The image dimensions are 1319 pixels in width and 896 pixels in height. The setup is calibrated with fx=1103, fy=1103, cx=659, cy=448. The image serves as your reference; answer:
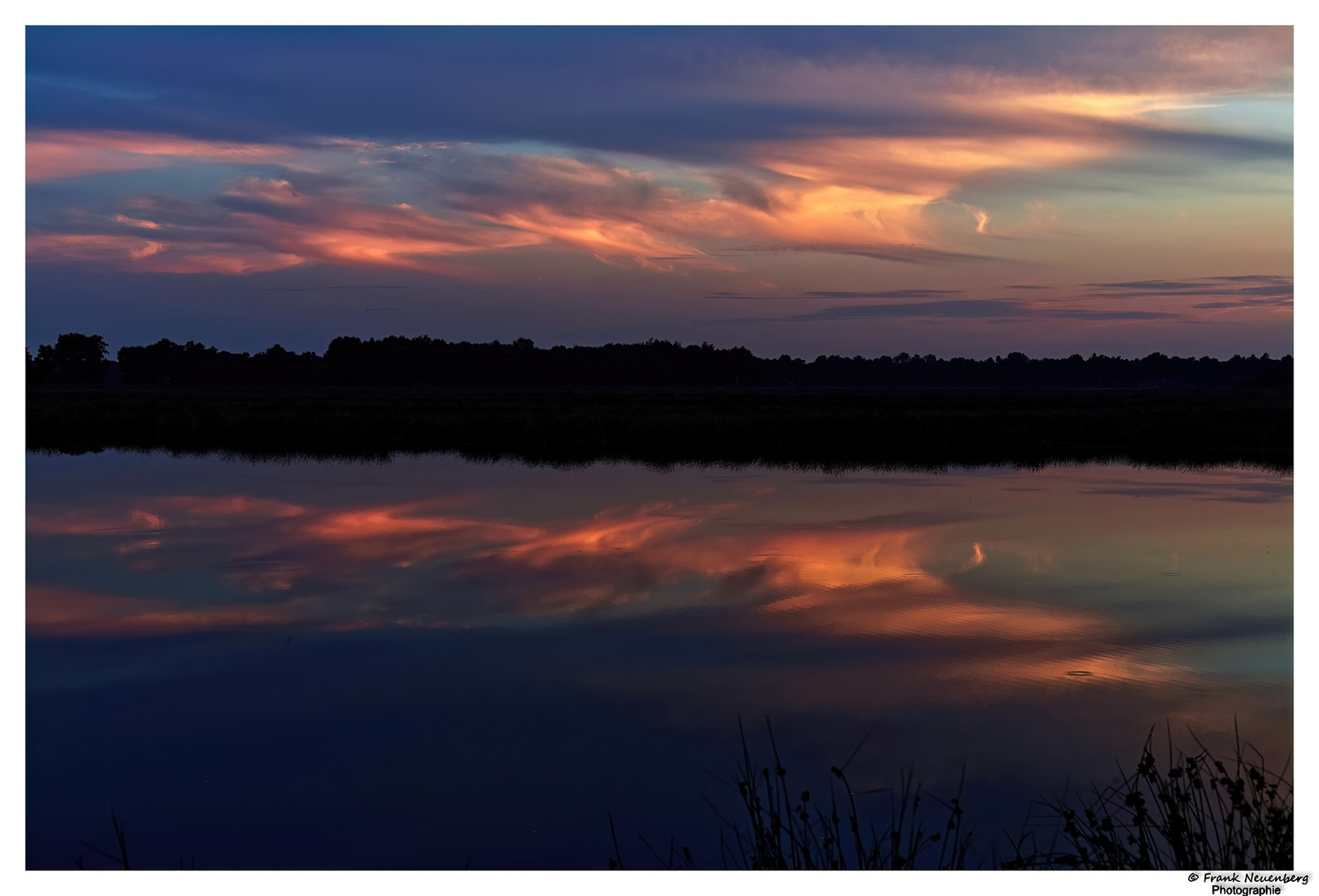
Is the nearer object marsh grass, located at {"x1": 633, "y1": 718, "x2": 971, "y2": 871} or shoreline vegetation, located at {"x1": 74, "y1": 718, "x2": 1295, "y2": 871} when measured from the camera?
shoreline vegetation, located at {"x1": 74, "y1": 718, "x2": 1295, "y2": 871}

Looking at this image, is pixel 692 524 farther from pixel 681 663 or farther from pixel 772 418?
pixel 772 418

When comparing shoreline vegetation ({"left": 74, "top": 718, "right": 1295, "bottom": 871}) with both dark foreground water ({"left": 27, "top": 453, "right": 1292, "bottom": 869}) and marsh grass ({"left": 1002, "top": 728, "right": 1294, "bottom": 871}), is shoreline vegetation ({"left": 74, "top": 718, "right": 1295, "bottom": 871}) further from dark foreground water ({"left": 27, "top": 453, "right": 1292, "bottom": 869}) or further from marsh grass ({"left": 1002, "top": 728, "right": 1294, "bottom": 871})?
dark foreground water ({"left": 27, "top": 453, "right": 1292, "bottom": 869})

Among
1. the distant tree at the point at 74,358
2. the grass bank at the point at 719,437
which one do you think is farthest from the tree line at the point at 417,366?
the grass bank at the point at 719,437

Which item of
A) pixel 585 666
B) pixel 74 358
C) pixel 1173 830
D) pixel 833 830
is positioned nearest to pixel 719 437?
pixel 585 666

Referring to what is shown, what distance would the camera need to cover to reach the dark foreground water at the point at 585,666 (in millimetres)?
6926

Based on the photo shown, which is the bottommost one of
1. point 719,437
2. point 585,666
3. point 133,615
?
point 585,666

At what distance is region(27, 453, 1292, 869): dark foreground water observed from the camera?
6.93 metres

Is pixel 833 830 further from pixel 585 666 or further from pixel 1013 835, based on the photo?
pixel 585 666

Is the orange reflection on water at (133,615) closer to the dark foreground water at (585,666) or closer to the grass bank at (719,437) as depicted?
the dark foreground water at (585,666)

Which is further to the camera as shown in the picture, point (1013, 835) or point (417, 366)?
point (417, 366)

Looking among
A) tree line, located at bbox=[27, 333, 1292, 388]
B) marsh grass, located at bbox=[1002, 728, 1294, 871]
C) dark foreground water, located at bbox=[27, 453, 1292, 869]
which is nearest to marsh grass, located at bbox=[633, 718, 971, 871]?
dark foreground water, located at bbox=[27, 453, 1292, 869]

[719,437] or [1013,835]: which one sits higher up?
[719,437]

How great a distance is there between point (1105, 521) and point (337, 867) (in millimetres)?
15474

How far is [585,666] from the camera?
9.93 m
